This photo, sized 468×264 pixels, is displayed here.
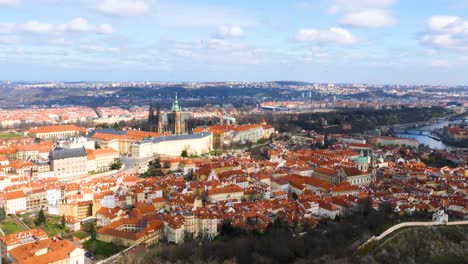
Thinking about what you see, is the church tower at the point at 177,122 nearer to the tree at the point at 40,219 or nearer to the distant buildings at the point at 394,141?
the distant buildings at the point at 394,141

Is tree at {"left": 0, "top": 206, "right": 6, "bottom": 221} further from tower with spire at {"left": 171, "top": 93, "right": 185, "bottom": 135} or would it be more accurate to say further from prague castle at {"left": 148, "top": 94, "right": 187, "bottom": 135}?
tower with spire at {"left": 171, "top": 93, "right": 185, "bottom": 135}

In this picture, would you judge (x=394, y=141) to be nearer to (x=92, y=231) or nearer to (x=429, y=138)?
(x=429, y=138)

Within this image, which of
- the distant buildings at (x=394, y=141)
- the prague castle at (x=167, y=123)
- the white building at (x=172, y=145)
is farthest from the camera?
the distant buildings at (x=394, y=141)

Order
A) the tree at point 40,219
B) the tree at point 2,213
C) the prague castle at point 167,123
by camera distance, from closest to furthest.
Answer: the tree at point 40,219, the tree at point 2,213, the prague castle at point 167,123

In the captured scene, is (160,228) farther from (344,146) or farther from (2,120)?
(2,120)

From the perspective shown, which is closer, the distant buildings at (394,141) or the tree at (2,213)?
the tree at (2,213)

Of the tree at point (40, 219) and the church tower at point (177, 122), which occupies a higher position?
the church tower at point (177, 122)

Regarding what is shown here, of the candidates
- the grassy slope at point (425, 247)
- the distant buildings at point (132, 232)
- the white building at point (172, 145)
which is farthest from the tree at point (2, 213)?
the grassy slope at point (425, 247)

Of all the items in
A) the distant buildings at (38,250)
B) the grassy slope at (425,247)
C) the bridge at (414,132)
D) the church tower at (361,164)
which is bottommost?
the bridge at (414,132)

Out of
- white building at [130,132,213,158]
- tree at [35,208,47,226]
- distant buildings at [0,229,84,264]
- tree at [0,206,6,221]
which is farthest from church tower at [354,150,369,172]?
tree at [0,206,6,221]

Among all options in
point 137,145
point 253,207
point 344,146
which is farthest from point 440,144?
point 253,207

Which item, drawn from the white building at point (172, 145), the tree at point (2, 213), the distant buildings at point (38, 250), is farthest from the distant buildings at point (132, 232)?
the white building at point (172, 145)
